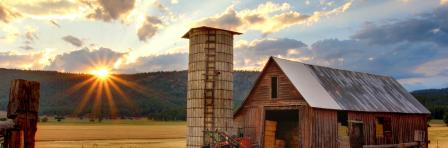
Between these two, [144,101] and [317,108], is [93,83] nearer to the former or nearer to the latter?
[144,101]

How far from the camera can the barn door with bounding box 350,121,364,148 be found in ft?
109

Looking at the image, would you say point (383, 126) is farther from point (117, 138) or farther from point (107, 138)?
point (107, 138)

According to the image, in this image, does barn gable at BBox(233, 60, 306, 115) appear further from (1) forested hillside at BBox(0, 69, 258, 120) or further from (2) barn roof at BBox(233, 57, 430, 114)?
(1) forested hillside at BBox(0, 69, 258, 120)

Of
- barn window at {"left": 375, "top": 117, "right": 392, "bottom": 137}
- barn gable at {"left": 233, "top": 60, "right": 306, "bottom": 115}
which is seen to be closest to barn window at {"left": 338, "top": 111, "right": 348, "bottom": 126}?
barn window at {"left": 375, "top": 117, "right": 392, "bottom": 137}

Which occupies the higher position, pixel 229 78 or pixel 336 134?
pixel 229 78

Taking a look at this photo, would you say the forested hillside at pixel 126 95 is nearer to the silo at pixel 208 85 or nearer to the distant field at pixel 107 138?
the distant field at pixel 107 138

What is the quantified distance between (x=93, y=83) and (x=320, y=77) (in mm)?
167197

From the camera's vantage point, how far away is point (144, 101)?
16700cm

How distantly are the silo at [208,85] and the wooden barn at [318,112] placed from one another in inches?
83.5

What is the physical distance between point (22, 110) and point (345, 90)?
30.3 m

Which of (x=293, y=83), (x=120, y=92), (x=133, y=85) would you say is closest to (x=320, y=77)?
(x=293, y=83)

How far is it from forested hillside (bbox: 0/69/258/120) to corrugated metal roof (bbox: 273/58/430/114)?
3892 inches

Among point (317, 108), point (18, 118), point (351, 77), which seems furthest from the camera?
point (351, 77)

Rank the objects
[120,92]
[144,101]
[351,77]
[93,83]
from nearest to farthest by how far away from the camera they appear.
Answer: [351,77], [144,101], [120,92], [93,83]
